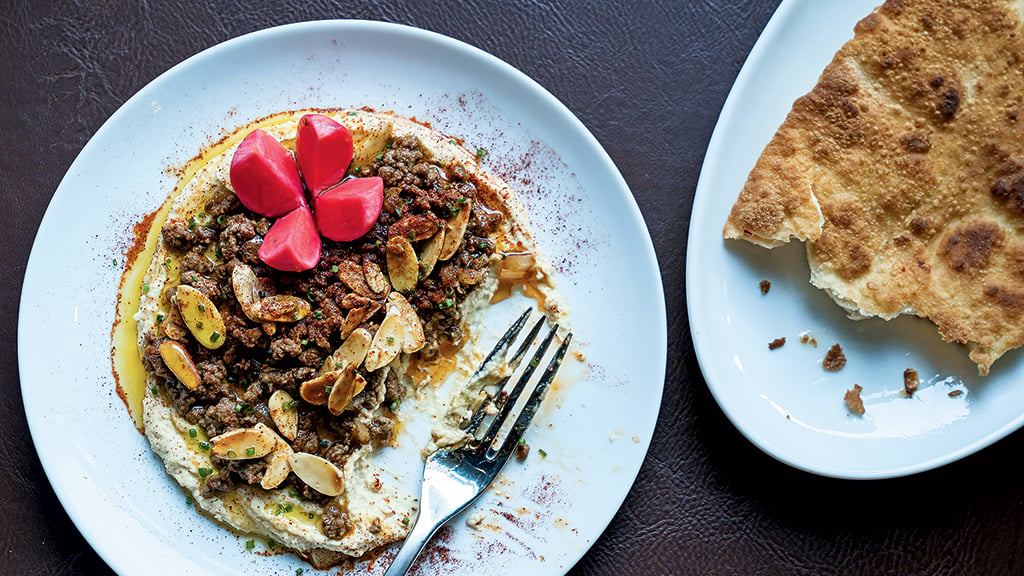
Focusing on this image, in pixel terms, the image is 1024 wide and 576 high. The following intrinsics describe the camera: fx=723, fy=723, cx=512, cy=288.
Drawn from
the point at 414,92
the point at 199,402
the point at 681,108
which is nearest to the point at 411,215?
the point at 414,92

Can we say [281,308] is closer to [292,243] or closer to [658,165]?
[292,243]

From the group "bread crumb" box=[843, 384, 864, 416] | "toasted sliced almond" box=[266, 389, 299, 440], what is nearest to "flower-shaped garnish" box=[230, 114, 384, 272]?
"toasted sliced almond" box=[266, 389, 299, 440]

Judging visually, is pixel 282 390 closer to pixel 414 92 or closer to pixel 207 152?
pixel 207 152

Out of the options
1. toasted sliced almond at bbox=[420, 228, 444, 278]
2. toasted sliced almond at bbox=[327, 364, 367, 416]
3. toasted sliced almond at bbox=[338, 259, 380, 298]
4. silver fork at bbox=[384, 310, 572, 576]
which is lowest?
silver fork at bbox=[384, 310, 572, 576]

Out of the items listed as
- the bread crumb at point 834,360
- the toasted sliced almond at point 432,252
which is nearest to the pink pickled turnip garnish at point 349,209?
the toasted sliced almond at point 432,252

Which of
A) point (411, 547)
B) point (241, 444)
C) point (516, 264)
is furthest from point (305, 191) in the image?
point (411, 547)

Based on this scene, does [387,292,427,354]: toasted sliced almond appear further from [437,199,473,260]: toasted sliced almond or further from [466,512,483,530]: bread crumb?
[466,512,483,530]: bread crumb
